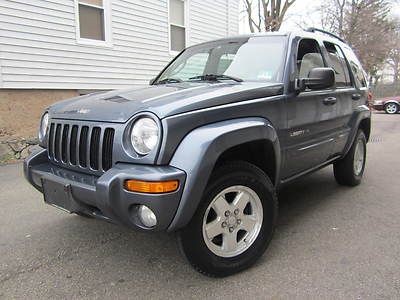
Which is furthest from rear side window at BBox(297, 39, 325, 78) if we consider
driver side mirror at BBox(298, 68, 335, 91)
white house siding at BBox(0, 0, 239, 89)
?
white house siding at BBox(0, 0, 239, 89)

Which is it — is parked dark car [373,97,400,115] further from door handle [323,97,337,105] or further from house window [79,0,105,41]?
door handle [323,97,337,105]

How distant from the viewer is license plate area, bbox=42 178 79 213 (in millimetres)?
2520

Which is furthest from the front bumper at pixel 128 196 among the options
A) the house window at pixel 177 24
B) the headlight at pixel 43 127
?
the house window at pixel 177 24

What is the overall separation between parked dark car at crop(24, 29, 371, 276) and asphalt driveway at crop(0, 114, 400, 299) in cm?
24

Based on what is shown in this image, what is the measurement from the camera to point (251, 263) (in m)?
2.79

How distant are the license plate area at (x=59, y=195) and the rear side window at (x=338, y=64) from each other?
2.98m

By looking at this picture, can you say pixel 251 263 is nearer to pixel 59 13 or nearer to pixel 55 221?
pixel 55 221

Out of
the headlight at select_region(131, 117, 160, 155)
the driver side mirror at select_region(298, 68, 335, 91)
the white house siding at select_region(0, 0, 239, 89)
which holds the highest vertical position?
the white house siding at select_region(0, 0, 239, 89)

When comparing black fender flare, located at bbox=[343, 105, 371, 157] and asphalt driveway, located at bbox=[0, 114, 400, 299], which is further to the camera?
black fender flare, located at bbox=[343, 105, 371, 157]

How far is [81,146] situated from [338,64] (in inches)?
122

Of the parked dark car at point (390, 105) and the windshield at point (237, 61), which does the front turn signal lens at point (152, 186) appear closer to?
the windshield at point (237, 61)

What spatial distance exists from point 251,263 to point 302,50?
2043 millimetres

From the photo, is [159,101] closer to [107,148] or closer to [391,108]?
[107,148]

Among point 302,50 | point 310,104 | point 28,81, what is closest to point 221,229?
point 310,104
